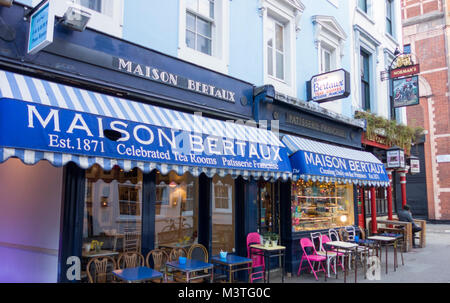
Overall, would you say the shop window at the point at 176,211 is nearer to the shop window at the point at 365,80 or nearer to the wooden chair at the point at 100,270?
the wooden chair at the point at 100,270

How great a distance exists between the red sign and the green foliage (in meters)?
1.77

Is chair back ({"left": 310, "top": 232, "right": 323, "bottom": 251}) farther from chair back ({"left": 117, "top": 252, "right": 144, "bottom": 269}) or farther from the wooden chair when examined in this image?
the wooden chair

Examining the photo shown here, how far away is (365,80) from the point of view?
569 inches

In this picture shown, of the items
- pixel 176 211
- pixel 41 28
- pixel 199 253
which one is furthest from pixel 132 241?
pixel 41 28

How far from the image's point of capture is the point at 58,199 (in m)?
5.73

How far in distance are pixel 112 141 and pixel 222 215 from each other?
402 cm

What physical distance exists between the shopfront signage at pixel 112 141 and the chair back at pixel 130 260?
197 cm

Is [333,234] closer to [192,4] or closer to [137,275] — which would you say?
[137,275]

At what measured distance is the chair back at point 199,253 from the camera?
6956 millimetres

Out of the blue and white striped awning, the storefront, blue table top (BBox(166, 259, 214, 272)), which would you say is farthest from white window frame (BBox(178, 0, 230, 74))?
blue table top (BBox(166, 259, 214, 272))

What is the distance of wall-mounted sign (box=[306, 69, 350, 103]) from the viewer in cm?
949

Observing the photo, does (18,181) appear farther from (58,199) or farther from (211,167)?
(211,167)
